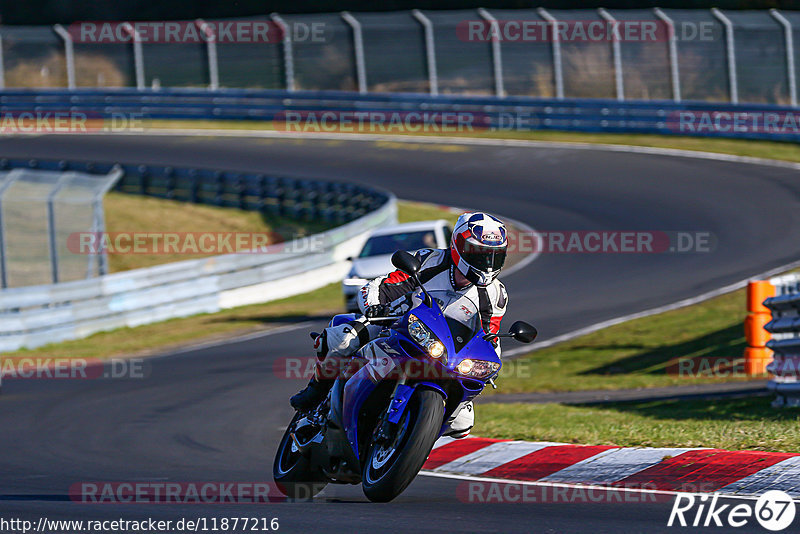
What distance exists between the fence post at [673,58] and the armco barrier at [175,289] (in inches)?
519

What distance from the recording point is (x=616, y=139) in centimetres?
3509

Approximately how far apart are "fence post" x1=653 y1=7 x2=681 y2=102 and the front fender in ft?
101

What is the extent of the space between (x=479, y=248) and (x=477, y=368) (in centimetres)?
69

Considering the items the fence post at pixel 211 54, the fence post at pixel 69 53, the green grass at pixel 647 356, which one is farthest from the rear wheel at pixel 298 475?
the fence post at pixel 69 53

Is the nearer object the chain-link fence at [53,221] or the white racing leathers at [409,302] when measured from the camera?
the white racing leathers at [409,302]

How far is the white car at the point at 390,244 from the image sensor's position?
1766cm

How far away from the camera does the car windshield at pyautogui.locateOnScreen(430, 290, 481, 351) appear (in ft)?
21.4

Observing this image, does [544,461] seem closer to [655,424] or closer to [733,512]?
[655,424]

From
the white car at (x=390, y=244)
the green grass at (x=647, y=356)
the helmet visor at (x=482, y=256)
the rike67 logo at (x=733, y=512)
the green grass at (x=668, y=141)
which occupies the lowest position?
the green grass at (x=668, y=141)

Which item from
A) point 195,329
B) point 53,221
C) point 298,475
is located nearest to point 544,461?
point 298,475

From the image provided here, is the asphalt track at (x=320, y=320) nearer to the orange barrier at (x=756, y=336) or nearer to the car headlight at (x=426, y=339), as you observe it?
the car headlight at (x=426, y=339)

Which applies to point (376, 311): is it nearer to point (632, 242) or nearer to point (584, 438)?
point (584, 438)

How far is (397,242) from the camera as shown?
18.5 metres

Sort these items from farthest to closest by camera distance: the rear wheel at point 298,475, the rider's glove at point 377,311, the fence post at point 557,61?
1. the fence post at point 557,61
2. the rear wheel at point 298,475
3. the rider's glove at point 377,311
